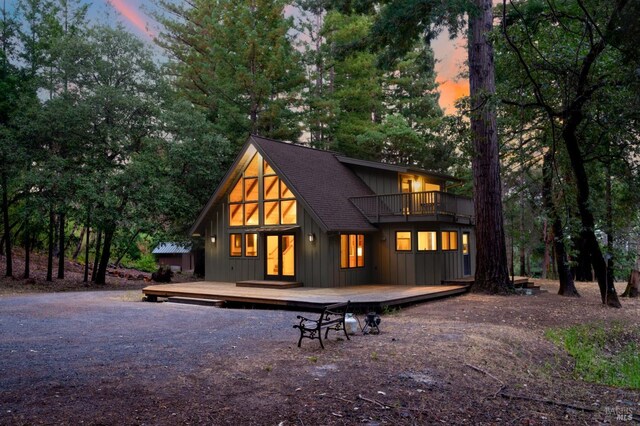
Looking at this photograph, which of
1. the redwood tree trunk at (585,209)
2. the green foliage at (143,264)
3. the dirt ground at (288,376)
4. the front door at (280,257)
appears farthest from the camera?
the green foliage at (143,264)

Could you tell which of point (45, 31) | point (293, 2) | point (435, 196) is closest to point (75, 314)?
point (435, 196)

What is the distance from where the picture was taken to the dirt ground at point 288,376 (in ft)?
15.7

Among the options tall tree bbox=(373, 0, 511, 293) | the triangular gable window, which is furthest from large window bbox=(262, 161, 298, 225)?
tall tree bbox=(373, 0, 511, 293)

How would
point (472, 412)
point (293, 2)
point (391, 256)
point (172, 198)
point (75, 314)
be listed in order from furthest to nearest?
1. point (293, 2)
2. point (172, 198)
3. point (391, 256)
4. point (75, 314)
5. point (472, 412)

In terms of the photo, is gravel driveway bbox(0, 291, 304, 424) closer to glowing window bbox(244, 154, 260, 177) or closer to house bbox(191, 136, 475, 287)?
house bbox(191, 136, 475, 287)

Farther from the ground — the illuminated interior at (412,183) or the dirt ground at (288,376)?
the illuminated interior at (412,183)

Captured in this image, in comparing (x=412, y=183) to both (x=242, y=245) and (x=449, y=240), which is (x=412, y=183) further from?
(x=242, y=245)

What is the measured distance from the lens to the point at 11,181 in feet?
64.7

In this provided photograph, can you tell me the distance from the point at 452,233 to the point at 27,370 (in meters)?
16.4

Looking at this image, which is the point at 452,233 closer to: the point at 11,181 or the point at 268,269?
the point at 268,269

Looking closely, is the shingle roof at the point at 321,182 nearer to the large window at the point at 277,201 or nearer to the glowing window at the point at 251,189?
the large window at the point at 277,201

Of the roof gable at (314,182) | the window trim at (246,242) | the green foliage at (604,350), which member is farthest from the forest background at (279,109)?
the window trim at (246,242)

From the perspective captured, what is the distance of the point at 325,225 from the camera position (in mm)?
16812

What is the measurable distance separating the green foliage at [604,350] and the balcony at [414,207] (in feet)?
24.7
